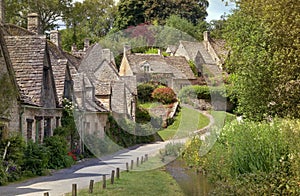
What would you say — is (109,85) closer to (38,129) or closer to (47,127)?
(47,127)

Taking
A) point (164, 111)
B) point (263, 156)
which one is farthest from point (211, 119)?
point (263, 156)

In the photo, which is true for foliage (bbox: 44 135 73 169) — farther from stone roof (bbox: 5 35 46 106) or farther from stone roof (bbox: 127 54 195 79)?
stone roof (bbox: 127 54 195 79)

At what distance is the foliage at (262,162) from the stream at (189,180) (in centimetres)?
75

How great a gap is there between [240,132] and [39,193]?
294 inches

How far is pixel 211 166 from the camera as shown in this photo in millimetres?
22484

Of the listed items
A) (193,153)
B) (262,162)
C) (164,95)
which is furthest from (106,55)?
(262,162)

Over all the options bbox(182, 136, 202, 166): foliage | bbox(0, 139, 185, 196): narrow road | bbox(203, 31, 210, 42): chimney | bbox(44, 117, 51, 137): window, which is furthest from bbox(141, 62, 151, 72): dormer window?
bbox(44, 117, 51, 137): window

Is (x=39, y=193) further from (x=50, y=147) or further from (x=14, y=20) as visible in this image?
(x=14, y=20)

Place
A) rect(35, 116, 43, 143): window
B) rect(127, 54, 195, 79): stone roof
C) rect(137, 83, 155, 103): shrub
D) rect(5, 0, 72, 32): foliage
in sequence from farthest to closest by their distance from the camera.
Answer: rect(127, 54, 195, 79): stone roof < rect(137, 83, 155, 103): shrub < rect(5, 0, 72, 32): foliage < rect(35, 116, 43, 143): window

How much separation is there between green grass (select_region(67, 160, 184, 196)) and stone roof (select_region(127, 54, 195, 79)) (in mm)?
41583

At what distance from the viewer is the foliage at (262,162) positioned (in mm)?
14758

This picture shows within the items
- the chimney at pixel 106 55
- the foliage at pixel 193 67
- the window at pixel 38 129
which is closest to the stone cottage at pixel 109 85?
the chimney at pixel 106 55

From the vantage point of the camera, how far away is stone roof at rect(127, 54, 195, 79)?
6569cm

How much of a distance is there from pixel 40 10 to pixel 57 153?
3775 cm
